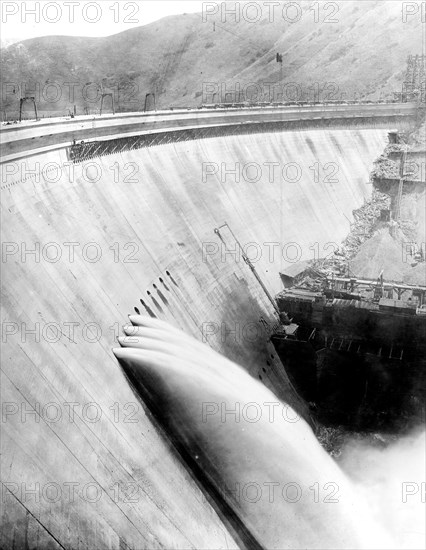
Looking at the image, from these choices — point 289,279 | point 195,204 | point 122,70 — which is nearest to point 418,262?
point 289,279

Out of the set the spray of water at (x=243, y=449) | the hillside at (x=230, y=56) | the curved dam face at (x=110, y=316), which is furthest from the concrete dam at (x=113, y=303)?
the hillside at (x=230, y=56)

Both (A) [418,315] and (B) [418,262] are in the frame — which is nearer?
(A) [418,315]

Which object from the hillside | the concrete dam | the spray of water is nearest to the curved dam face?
the concrete dam

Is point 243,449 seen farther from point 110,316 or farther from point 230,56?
point 230,56

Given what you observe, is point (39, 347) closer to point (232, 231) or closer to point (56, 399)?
point (56, 399)

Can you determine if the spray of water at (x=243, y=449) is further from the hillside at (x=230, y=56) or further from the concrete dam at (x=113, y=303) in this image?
the hillside at (x=230, y=56)
